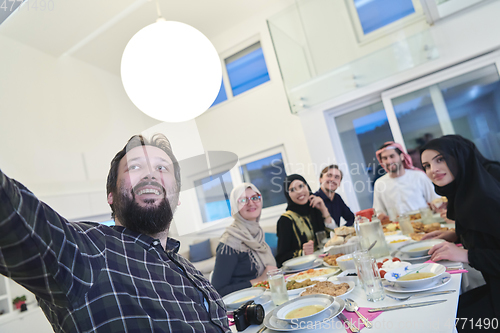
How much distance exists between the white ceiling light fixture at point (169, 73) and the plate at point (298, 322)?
511 millimetres

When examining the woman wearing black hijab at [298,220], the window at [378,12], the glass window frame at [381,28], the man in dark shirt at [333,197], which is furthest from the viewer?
the window at [378,12]

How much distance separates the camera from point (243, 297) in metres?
0.98

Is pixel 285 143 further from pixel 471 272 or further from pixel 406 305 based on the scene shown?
pixel 406 305

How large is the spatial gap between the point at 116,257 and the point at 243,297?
559 millimetres

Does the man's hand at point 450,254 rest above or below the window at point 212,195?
below

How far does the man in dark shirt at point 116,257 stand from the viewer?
0.36 m

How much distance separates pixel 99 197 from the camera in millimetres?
386

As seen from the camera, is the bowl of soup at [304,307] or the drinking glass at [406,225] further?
the drinking glass at [406,225]

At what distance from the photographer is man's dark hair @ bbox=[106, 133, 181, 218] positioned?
42 cm

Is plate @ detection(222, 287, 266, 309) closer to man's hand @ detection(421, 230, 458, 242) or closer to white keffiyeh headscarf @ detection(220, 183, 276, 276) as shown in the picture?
white keffiyeh headscarf @ detection(220, 183, 276, 276)

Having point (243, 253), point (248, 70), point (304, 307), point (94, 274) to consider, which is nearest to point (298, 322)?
point (304, 307)

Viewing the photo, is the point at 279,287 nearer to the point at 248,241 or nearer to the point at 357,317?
the point at 357,317

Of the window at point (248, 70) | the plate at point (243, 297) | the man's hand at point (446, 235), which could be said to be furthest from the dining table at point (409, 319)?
the window at point (248, 70)

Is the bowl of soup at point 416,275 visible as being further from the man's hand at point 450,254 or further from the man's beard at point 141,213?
the man's beard at point 141,213
